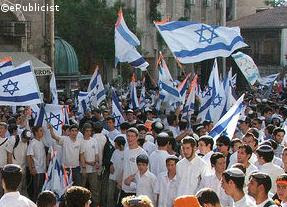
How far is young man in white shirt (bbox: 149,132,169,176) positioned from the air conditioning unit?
17.4m

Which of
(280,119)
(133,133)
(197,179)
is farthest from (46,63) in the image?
(197,179)

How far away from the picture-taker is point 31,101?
39.6ft

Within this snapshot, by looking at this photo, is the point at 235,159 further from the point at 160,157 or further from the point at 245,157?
the point at 160,157

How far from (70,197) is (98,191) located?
622 cm

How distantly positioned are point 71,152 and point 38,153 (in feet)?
1.97

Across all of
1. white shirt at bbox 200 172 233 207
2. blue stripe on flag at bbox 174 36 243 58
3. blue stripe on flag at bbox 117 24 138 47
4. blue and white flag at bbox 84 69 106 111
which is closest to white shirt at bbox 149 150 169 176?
white shirt at bbox 200 172 233 207

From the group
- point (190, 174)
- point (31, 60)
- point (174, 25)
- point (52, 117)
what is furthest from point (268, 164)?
point (31, 60)

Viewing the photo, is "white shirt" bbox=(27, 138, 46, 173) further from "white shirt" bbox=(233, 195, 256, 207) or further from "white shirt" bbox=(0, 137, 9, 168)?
"white shirt" bbox=(233, 195, 256, 207)

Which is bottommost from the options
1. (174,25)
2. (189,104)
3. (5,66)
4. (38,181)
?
(38,181)

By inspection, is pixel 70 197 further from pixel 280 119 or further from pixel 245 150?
pixel 280 119

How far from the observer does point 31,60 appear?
25250mm

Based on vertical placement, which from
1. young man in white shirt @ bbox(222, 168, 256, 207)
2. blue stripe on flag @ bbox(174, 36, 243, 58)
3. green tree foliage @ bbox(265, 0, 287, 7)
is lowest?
young man in white shirt @ bbox(222, 168, 256, 207)

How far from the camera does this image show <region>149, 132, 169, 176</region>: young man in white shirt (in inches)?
383

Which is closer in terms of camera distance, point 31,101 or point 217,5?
point 31,101
